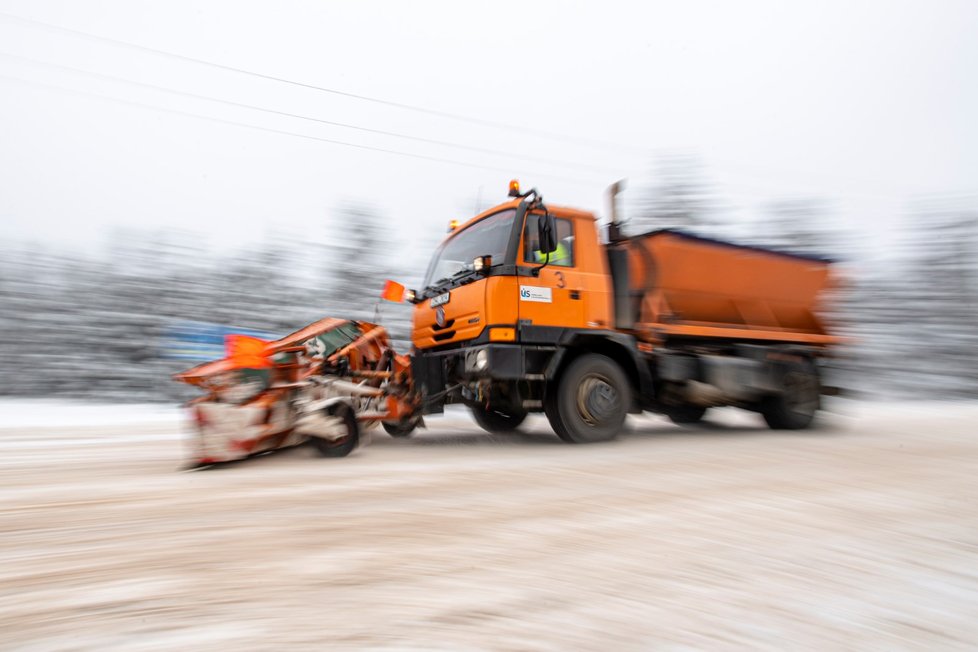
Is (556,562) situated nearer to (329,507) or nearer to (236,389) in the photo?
(329,507)

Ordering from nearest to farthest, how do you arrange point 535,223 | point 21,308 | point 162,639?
point 162,639 → point 535,223 → point 21,308

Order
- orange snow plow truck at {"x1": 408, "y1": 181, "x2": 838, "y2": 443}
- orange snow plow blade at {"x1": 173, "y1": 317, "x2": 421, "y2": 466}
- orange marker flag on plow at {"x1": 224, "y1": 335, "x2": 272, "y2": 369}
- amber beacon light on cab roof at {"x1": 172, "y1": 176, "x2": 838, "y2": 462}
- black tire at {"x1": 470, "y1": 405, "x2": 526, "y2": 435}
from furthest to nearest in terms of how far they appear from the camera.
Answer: black tire at {"x1": 470, "y1": 405, "x2": 526, "y2": 435} → orange snow plow truck at {"x1": 408, "y1": 181, "x2": 838, "y2": 443} → amber beacon light on cab roof at {"x1": 172, "y1": 176, "x2": 838, "y2": 462} → orange marker flag on plow at {"x1": 224, "y1": 335, "x2": 272, "y2": 369} → orange snow plow blade at {"x1": 173, "y1": 317, "x2": 421, "y2": 466}

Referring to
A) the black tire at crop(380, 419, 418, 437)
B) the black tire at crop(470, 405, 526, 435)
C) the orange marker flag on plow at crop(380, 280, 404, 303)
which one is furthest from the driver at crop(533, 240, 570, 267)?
the black tire at crop(470, 405, 526, 435)

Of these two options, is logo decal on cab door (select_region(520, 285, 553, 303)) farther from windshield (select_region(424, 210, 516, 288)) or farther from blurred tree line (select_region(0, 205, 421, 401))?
blurred tree line (select_region(0, 205, 421, 401))

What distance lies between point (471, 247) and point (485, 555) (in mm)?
3971

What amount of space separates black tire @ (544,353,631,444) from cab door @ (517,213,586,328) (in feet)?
1.55

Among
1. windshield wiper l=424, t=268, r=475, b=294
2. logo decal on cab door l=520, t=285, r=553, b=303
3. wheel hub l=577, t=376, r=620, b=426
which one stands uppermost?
windshield wiper l=424, t=268, r=475, b=294

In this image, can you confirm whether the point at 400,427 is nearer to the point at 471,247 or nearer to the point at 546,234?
the point at 471,247

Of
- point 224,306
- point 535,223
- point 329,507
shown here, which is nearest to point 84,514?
point 329,507

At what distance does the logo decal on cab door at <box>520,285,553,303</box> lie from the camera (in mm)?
5168

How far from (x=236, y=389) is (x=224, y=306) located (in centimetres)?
1019

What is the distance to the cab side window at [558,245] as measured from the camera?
525cm

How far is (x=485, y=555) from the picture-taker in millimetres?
2236

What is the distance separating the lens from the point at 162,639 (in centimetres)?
148
